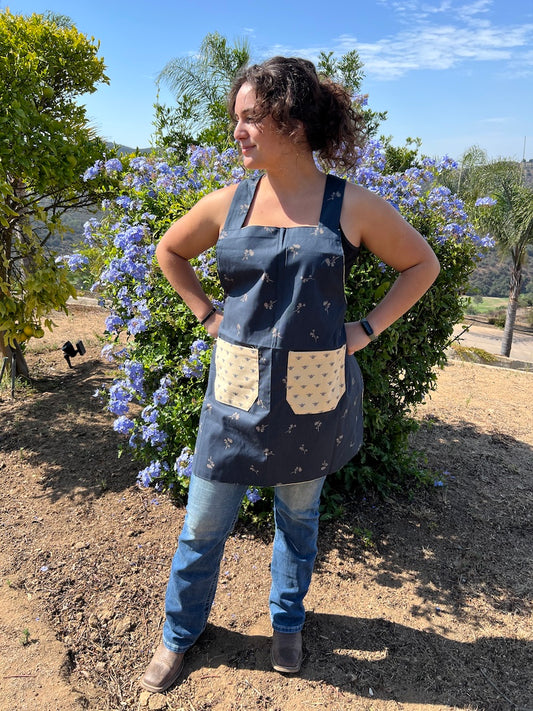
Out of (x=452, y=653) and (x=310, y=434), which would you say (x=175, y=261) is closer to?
(x=310, y=434)

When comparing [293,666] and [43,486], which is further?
[43,486]

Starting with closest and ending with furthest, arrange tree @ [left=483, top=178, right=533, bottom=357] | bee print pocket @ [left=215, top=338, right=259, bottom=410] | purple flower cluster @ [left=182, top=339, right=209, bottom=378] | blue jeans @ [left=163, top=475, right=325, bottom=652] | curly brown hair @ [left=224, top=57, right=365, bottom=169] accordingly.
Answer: curly brown hair @ [left=224, top=57, right=365, bottom=169]
bee print pocket @ [left=215, top=338, right=259, bottom=410]
blue jeans @ [left=163, top=475, right=325, bottom=652]
purple flower cluster @ [left=182, top=339, right=209, bottom=378]
tree @ [left=483, top=178, right=533, bottom=357]

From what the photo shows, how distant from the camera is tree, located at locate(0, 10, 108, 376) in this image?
127 inches

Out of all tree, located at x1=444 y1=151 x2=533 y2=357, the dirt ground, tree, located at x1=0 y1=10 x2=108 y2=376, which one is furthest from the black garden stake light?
tree, located at x1=444 y1=151 x2=533 y2=357

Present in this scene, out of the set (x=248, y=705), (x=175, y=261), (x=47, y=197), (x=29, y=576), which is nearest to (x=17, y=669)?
(x=29, y=576)

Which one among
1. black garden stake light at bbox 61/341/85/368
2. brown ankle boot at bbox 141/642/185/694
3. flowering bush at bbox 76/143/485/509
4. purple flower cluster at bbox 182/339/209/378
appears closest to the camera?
brown ankle boot at bbox 141/642/185/694

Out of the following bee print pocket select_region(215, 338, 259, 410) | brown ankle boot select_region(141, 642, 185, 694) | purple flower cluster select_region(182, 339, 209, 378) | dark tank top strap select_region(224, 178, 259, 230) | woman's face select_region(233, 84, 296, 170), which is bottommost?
brown ankle boot select_region(141, 642, 185, 694)

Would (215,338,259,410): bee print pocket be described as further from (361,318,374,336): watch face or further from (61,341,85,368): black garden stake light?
(61,341,85,368): black garden stake light

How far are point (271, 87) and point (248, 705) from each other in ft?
6.56

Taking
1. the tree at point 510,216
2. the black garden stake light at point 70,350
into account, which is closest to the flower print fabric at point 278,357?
the black garden stake light at point 70,350

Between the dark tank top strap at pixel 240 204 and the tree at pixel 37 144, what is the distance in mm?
2162

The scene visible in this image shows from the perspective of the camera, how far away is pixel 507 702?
6.31 ft

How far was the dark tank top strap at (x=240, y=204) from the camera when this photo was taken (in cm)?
159

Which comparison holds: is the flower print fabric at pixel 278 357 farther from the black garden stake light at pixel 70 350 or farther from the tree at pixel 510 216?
the tree at pixel 510 216
